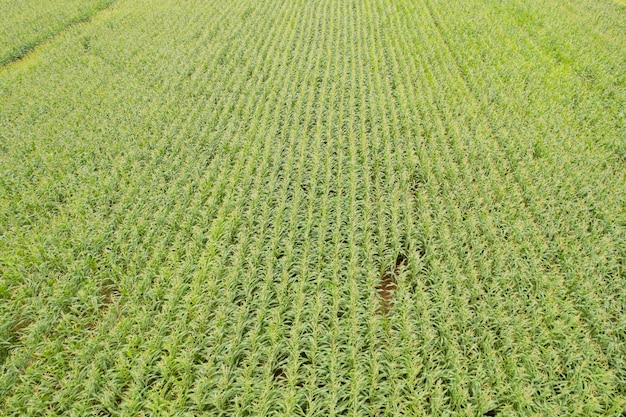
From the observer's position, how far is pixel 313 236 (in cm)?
673

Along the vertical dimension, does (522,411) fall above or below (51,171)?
above

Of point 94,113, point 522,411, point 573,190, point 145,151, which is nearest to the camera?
point 522,411

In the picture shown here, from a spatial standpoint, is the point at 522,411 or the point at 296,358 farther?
the point at 296,358

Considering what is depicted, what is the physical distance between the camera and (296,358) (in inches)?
187

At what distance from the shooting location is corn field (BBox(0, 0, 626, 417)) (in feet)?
15.1

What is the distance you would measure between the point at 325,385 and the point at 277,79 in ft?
35.9

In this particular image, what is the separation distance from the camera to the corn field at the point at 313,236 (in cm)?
462

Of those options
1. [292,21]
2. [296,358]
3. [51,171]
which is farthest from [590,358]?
[292,21]

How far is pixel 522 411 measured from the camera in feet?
14.2

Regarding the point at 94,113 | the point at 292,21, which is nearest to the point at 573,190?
the point at 94,113

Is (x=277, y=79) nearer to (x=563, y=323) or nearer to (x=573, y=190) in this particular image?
(x=573, y=190)

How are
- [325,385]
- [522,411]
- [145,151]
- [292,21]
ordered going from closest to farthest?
1. [522,411]
2. [325,385]
3. [145,151]
4. [292,21]

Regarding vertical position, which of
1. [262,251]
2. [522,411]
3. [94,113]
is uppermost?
[522,411]

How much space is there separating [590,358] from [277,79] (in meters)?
11.7
